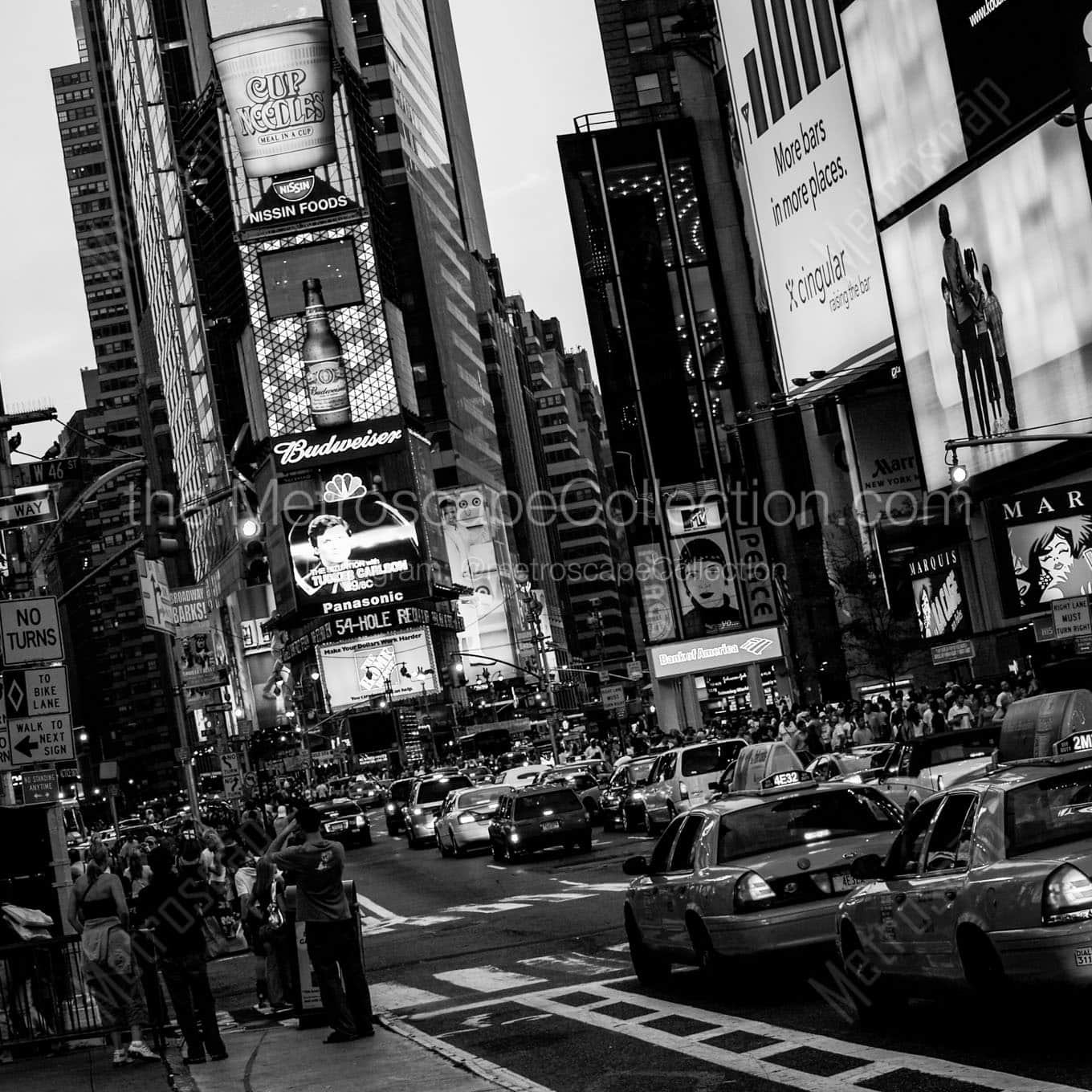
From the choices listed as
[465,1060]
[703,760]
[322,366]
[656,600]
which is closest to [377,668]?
[322,366]

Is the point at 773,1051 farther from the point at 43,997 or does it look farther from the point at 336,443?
the point at 336,443

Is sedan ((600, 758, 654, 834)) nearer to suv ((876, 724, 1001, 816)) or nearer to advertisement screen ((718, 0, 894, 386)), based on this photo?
suv ((876, 724, 1001, 816))

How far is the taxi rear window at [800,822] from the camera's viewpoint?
44.2 feet

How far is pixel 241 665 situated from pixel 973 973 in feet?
569

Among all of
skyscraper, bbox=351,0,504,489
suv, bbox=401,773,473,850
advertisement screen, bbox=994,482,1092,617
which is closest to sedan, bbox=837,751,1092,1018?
advertisement screen, bbox=994,482,1092,617

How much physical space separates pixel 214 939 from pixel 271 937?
1112cm

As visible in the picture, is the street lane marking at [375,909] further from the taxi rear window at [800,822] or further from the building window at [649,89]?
the building window at [649,89]

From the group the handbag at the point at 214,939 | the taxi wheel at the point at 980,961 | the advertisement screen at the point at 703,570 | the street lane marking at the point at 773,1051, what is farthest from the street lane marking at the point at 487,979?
the advertisement screen at the point at 703,570

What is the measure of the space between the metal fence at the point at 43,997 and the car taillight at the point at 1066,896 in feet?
28.9

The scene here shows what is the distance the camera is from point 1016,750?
19625mm

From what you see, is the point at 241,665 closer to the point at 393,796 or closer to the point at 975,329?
the point at 393,796

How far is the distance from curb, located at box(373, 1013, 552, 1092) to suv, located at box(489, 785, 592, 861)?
18764mm

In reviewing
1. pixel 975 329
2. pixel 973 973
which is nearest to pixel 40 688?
pixel 973 973

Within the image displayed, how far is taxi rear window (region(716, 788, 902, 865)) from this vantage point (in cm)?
1348
